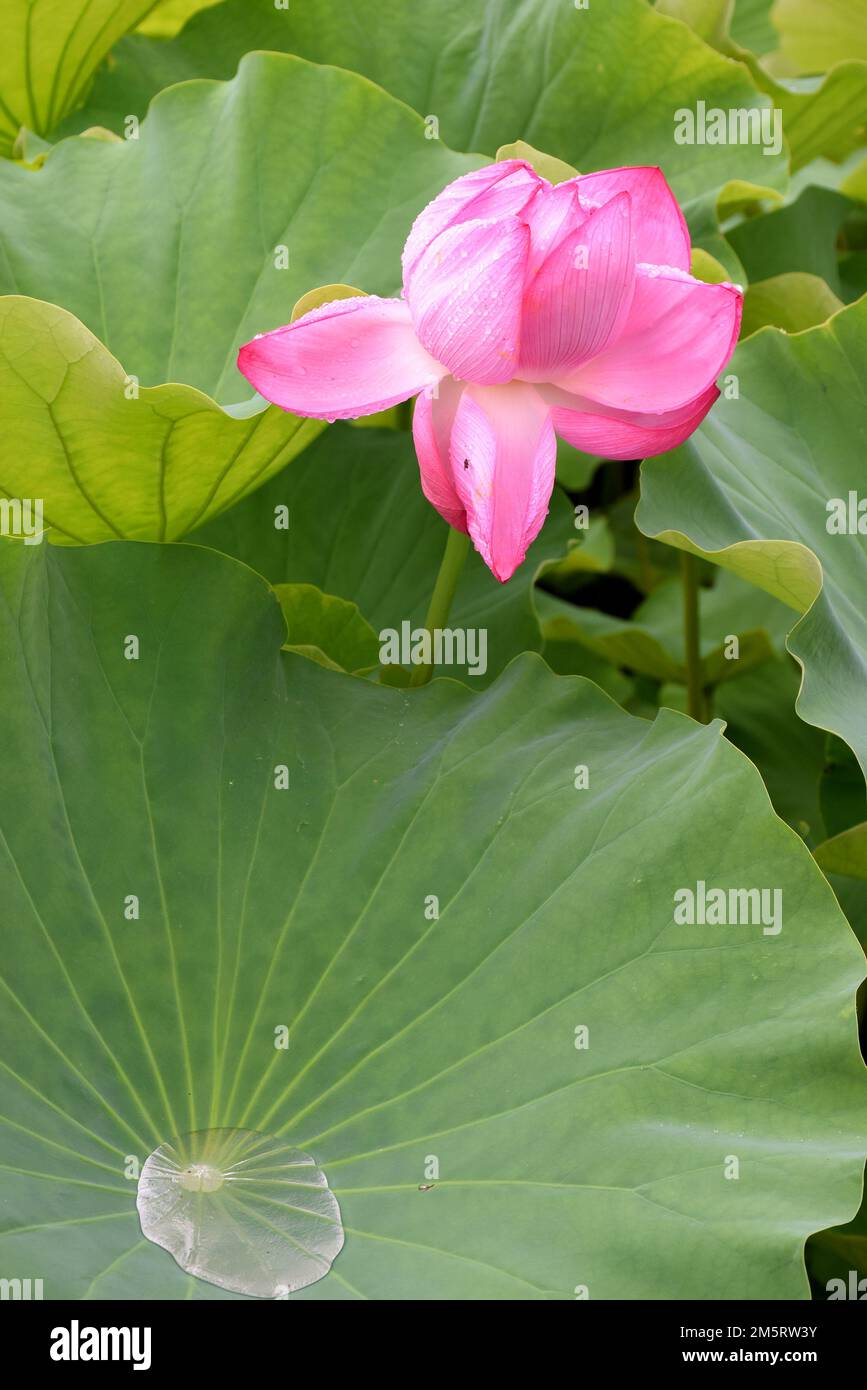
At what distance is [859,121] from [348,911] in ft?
4.17

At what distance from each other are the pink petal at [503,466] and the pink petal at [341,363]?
0.14 ft

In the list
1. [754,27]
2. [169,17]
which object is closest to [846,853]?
[169,17]

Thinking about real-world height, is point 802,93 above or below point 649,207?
above

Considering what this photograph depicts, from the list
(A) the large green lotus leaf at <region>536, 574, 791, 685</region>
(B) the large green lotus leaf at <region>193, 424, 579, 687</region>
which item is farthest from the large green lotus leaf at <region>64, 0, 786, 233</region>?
(A) the large green lotus leaf at <region>536, 574, 791, 685</region>

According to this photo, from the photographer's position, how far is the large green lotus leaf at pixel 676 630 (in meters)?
1.71

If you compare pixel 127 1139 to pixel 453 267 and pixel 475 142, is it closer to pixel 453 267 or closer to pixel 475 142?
pixel 453 267

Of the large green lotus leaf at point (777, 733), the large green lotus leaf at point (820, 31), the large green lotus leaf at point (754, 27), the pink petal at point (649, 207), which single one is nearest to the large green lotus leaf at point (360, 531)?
the pink petal at point (649, 207)

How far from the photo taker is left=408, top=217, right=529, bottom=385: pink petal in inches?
30.8

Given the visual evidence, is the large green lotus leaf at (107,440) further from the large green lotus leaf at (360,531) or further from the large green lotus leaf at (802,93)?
the large green lotus leaf at (802,93)

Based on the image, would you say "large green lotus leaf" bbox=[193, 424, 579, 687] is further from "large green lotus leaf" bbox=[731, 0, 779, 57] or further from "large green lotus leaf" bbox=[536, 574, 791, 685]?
"large green lotus leaf" bbox=[731, 0, 779, 57]

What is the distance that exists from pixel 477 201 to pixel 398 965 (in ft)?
1.65

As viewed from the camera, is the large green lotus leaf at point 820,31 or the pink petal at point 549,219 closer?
the pink petal at point 549,219

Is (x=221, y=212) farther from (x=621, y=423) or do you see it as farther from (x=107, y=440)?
(x=621, y=423)

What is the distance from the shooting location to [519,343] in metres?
0.82
